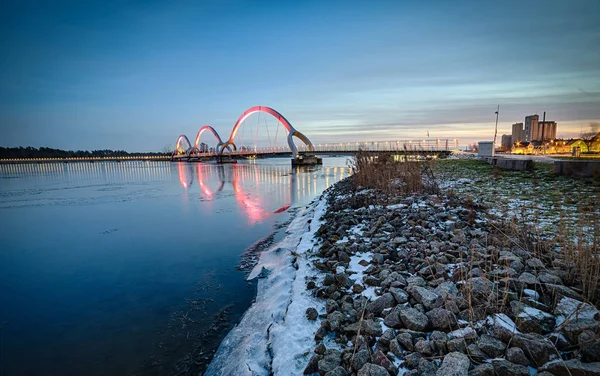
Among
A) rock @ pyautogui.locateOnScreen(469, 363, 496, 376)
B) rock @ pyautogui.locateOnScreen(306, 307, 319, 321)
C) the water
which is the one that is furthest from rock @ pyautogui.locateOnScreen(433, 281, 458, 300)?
the water

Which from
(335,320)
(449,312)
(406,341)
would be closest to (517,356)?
(449,312)

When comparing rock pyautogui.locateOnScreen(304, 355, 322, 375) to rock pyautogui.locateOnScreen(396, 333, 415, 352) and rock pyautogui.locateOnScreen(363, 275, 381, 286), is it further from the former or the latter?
rock pyautogui.locateOnScreen(363, 275, 381, 286)

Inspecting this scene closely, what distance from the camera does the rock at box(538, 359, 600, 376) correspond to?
2234 millimetres

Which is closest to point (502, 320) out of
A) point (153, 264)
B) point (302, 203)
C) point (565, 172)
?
point (153, 264)

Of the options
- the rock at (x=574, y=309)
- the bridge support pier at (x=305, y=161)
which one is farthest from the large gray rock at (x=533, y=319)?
the bridge support pier at (x=305, y=161)

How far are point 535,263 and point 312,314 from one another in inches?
133

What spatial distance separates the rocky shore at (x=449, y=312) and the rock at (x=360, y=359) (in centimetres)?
1

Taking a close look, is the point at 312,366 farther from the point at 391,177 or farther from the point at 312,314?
the point at 391,177

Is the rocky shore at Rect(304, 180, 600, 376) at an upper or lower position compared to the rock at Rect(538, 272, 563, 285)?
lower

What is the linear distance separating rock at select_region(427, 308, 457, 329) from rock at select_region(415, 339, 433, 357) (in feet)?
1.06

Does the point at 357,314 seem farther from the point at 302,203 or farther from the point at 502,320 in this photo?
the point at 302,203

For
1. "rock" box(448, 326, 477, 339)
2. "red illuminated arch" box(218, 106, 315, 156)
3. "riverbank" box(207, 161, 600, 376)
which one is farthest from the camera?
"red illuminated arch" box(218, 106, 315, 156)

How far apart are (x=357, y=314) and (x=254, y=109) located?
322 ft

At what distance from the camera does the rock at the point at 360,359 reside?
9.61 ft
